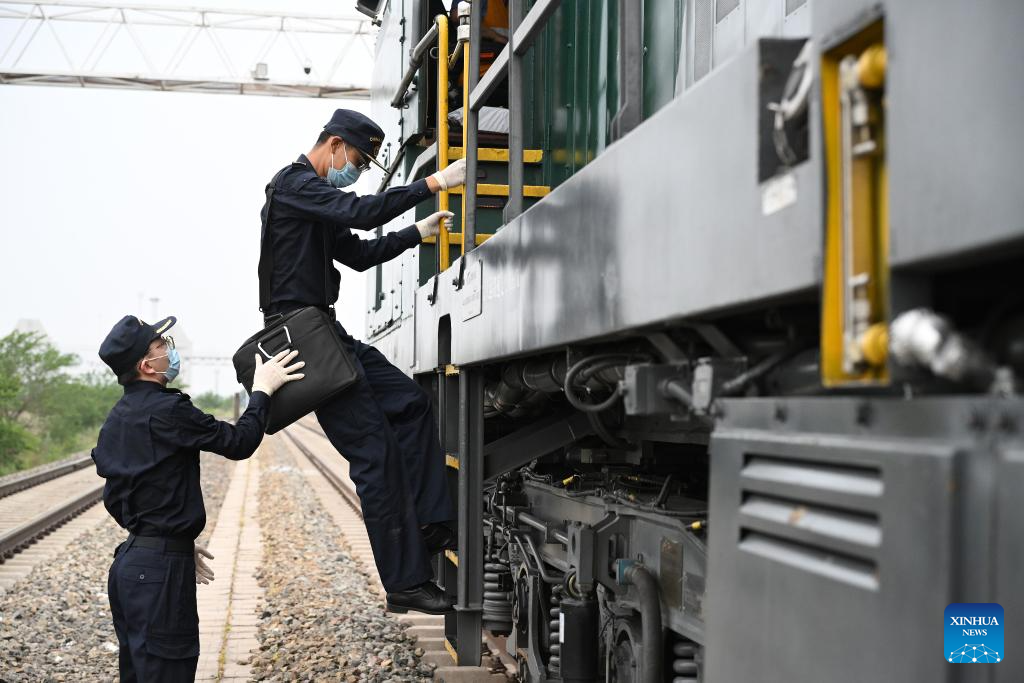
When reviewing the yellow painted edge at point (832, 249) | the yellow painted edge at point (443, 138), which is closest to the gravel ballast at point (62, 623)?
the yellow painted edge at point (443, 138)

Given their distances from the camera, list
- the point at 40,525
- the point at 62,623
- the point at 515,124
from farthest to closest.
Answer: the point at 40,525 < the point at 62,623 < the point at 515,124

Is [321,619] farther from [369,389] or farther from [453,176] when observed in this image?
[453,176]

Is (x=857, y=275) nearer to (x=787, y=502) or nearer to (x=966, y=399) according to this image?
(x=966, y=399)

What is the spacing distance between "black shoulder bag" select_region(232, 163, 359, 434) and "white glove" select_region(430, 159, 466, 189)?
63 cm

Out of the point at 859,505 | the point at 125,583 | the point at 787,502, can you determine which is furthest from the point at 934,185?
the point at 125,583

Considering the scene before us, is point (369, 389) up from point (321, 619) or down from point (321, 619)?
up

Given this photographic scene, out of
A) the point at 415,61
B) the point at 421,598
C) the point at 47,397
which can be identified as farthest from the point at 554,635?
A: the point at 47,397

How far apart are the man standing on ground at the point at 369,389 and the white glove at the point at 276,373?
0.21 m

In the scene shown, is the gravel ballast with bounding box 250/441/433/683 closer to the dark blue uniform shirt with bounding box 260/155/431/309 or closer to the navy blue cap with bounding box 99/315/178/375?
the dark blue uniform shirt with bounding box 260/155/431/309

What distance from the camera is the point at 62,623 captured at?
25.3 feet

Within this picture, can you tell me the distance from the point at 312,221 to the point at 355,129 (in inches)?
16.4

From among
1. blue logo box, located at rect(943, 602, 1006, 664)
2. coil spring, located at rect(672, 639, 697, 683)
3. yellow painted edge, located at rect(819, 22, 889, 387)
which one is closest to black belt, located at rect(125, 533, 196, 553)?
coil spring, located at rect(672, 639, 697, 683)

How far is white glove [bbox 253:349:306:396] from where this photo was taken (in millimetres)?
4219

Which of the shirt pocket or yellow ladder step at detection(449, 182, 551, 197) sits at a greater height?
yellow ladder step at detection(449, 182, 551, 197)
